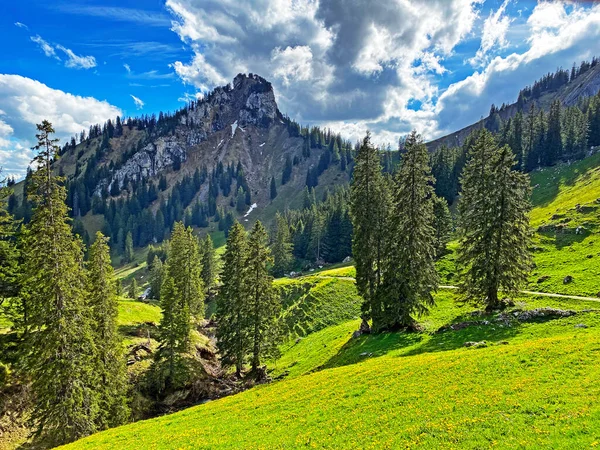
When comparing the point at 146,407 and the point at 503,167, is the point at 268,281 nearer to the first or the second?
the point at 146,407

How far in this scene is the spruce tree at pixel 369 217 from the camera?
4047cm

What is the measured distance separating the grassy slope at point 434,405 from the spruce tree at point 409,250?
6564 mm

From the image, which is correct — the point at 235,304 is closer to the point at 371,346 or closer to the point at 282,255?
the point at 371,346

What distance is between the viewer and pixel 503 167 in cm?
3475

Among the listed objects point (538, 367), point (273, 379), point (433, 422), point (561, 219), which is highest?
point (561, 219)

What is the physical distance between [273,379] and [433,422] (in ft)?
86.4

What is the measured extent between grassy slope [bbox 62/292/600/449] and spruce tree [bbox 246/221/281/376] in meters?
13.1

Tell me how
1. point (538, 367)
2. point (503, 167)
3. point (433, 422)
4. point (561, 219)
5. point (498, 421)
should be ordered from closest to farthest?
1. point (498, 421)
2. point (433, 422)
3. point (538, 367)
4. point (503, 167)
5. point (561, 219)

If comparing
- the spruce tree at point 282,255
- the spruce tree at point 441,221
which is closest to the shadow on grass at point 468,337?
the spruce tree at point 441,221

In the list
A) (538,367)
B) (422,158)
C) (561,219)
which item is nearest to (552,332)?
(538,367)

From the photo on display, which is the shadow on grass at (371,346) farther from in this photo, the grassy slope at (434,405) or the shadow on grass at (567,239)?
the shadow on grass at (567,239)

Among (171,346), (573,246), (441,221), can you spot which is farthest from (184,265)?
(573,246)

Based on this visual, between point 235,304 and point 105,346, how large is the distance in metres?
17.2

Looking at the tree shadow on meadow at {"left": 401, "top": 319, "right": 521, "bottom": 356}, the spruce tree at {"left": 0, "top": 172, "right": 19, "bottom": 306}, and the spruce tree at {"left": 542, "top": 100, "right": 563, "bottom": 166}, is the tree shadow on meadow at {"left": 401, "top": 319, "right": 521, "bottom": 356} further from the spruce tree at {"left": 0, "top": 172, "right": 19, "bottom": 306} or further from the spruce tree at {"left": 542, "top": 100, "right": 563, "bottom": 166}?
the spruce tree at {"left": 542, "top": 100, "right": 563, "bottom": 166}
